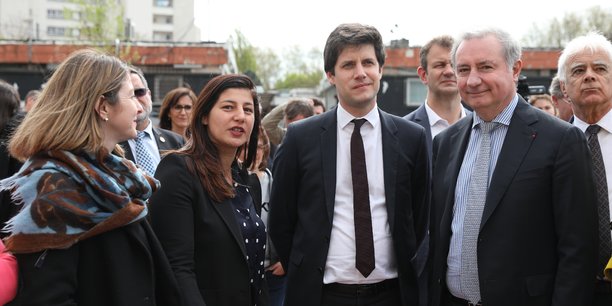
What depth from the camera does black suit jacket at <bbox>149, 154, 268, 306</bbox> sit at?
3070 millimetres

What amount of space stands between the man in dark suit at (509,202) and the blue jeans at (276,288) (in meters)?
1.92

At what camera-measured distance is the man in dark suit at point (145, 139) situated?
455 centimetres

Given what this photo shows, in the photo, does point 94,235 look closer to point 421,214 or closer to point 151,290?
point 151,290

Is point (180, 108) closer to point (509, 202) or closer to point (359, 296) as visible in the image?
point (359, 296)

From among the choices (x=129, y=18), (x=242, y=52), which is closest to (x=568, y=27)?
(x=242, y=52)

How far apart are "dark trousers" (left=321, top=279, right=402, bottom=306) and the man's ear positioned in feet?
4.99

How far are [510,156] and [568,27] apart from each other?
5247cm

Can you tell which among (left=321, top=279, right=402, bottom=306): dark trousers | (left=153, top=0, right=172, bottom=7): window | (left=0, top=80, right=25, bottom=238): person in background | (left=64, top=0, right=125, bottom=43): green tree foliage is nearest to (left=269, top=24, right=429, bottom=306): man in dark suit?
(left=321, top=279, right=402, bottom=306): dark trousers

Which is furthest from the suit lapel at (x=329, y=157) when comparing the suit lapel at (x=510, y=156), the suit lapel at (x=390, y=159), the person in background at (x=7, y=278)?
the person in background at (x=7, y=278)

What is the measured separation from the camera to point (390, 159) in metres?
3.55

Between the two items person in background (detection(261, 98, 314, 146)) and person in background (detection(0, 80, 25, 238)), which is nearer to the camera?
person in background (detection(0, 80, 25, 238))

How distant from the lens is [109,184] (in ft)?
8.17

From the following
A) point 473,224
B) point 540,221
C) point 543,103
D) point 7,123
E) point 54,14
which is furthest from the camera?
point 54,14

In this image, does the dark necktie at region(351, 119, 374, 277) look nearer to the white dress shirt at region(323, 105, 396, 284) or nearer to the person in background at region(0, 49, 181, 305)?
the white dress shirt at region(323, 105, 396, 284)
